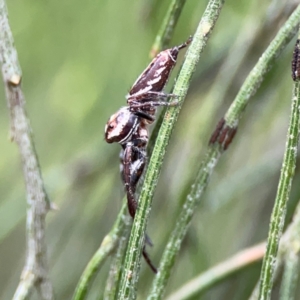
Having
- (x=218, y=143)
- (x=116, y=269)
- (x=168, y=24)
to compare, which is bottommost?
(x=116, y=269)

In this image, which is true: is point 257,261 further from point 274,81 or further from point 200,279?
point 274,81

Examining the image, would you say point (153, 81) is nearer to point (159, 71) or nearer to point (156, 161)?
point (159, 71)

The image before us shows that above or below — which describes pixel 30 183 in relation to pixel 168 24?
below

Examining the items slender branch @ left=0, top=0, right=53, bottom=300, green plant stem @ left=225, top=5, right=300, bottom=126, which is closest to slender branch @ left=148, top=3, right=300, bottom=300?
green plant stem @ left=225, top=5, right=300, bottom=126

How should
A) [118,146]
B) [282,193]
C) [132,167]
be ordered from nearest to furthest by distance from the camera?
[282,193] → [132,167] → [118,146]

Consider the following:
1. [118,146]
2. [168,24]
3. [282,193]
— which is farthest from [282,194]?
[118,146]

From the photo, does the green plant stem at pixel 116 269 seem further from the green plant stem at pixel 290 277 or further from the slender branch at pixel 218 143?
the green plant stem at pixel 290 277
